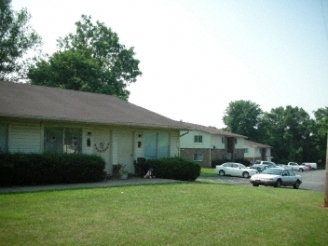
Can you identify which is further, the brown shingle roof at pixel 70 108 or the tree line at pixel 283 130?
the tree line at pixel 283 130

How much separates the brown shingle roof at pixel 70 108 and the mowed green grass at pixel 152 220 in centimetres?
501

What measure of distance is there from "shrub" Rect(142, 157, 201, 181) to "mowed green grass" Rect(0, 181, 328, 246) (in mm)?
7146

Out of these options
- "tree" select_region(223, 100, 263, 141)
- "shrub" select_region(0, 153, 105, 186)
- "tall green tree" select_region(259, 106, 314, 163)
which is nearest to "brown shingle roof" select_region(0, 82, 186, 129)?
"shrub" select_region(0, 153, 105, 186)

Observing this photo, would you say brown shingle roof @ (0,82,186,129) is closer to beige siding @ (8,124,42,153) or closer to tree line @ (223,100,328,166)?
beige siding @ (8,124,42,153)

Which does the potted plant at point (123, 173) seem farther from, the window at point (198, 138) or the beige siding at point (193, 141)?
the window at point (198, 138)

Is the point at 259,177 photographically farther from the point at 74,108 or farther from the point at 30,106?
the point at 30,106

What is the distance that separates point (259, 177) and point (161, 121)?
7.79 meters

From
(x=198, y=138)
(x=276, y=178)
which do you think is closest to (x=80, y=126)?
(x=276, y=178)

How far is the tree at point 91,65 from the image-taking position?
35.7 metres

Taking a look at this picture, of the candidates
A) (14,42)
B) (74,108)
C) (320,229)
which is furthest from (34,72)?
(320,229)

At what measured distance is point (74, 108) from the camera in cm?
1881

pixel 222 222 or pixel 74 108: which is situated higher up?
pixel 74 108

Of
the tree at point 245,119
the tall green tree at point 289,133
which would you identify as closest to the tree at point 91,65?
the tree at point 245,119

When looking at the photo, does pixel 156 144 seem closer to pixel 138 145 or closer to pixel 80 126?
pixel 138 145
